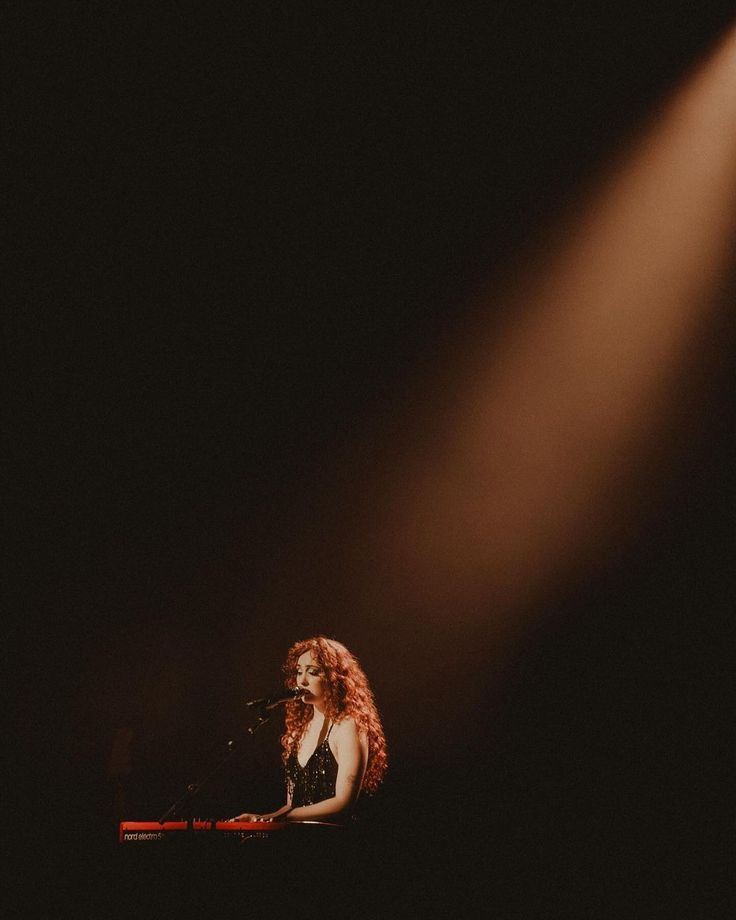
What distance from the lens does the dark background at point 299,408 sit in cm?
459

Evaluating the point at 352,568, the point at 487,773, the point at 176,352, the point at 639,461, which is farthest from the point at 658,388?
the point at 176,352

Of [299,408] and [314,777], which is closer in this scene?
[314,777]

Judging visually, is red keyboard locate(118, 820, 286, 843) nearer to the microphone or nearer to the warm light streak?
the microphone

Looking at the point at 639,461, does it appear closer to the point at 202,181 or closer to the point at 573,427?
the point at 573,427

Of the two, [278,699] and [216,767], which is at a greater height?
[278,699]

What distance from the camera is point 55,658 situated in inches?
185

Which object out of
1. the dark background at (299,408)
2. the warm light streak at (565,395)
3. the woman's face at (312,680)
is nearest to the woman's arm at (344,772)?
the woman's face at (312,680)

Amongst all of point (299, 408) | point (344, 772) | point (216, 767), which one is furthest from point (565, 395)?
point (216, 767)

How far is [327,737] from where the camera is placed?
12.5 feet

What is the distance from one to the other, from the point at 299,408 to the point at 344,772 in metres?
2.56

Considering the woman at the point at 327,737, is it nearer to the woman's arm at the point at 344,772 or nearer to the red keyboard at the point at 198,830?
the woman's arm at the point at 344,772

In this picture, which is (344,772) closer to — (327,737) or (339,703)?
(327,737)

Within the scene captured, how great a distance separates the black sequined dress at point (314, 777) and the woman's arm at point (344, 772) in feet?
0.19

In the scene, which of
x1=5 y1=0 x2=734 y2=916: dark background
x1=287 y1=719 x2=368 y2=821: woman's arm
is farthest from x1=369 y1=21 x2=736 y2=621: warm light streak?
x1=287 y1=719 x2=368 y2=821: woman's arm
